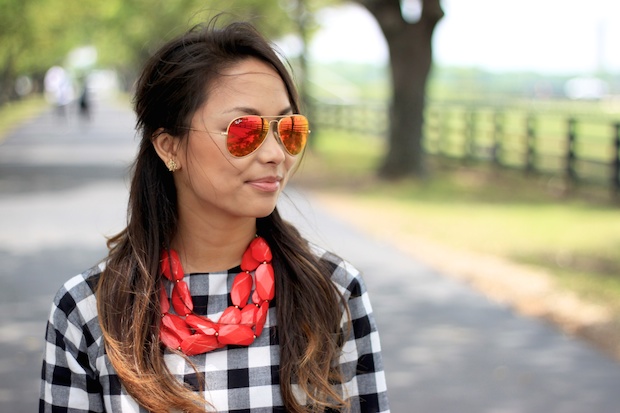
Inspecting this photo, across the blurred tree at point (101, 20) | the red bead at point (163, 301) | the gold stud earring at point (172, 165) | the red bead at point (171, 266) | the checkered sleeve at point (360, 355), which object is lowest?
the checkered sleeve at point (360, 355)

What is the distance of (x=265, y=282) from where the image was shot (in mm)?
2143

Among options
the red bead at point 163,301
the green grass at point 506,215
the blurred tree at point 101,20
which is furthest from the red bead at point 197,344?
the blurred tree at point 101,20

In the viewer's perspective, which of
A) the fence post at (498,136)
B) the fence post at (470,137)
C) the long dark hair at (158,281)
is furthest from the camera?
the fence post at (470,137)

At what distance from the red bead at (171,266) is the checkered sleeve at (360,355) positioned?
1.12 ft

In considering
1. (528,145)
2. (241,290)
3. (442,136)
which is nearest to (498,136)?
(528,145)

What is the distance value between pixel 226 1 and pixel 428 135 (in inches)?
410

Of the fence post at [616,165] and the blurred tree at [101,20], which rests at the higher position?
the blurred tree at [101,20]

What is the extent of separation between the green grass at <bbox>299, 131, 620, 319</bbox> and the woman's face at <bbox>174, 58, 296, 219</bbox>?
614cm

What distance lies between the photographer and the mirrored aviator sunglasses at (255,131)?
2.07 metres

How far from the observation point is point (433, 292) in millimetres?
8297

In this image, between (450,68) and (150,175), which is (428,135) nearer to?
(150,175)

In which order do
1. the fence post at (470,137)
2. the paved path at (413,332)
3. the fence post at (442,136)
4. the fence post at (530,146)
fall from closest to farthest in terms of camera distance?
the paved path at (413,332) → the fence post at (530,146) → the fence post at (470,137) → the fence post at (442,136)

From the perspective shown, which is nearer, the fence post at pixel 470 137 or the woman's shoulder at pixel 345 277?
the woman's shoulder at pixel 345 277

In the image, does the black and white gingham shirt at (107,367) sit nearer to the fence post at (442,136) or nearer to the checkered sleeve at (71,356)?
the checkered sleeve at (71,356)
